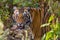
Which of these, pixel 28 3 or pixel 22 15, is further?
pixel 22 15

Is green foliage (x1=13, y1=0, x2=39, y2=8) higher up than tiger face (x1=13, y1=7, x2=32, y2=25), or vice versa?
green foliage (x1=13, y1=0, x2=39, y2=8)

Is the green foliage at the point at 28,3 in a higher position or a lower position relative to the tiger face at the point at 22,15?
higher

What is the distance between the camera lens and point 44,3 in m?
1.09

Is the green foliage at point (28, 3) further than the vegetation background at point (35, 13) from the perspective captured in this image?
Yes

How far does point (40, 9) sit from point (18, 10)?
185mm

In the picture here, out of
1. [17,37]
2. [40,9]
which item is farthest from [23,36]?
[40,9]

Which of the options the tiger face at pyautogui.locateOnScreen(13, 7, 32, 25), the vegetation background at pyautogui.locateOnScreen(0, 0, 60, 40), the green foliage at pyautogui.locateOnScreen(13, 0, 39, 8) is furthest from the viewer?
the tiger face at pyautogui.locateOnScreen(13, 7, 32, 25)

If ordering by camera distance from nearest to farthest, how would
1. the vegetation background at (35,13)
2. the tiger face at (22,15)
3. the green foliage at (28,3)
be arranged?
1. the vegetation background at (35,13)
2. the green foliage at (28,3)
3. the tiger face at (22,15)

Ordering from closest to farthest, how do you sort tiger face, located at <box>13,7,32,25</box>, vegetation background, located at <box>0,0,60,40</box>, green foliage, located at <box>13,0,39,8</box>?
vegetation background, located at <box>0,0,60,40</box>
green foliage, located at <box>13,0,39,8</box>
tiger face, located at <box>13,7,32,25</box>

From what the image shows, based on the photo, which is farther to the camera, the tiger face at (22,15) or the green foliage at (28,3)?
the tiger face at (22,15)

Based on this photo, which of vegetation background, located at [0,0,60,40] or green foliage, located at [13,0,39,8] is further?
green foliage, located at [13,0,39,8]

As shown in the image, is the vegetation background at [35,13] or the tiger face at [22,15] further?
the tiger face at [22,15]

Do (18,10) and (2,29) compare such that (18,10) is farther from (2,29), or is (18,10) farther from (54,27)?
(54,27)

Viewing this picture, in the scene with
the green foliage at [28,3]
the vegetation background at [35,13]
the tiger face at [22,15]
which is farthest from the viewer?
the tiger face at [22,15]
